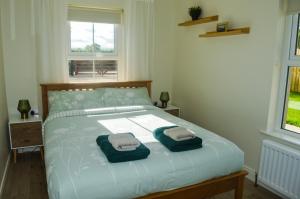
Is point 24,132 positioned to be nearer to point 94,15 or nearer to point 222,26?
point 94,15

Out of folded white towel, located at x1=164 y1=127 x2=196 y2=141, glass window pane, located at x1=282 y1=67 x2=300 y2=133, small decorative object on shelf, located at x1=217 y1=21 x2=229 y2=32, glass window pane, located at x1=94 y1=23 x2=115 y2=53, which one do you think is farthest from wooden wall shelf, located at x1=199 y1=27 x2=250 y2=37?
glass window pane, located at x1=94 y1=23 x2=115 y2=53

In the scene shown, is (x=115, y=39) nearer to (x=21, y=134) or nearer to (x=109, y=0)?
(x=109, y=0)

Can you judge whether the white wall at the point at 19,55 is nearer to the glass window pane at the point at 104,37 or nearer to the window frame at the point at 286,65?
the glass window pane at the point at 104,37

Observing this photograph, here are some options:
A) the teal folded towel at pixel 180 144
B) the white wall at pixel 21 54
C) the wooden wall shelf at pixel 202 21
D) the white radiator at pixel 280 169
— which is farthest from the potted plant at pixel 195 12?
the teal folded towel at pixel 180 144

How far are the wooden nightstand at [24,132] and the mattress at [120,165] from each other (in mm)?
553

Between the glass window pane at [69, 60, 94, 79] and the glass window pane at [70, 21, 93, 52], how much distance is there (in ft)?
0.57

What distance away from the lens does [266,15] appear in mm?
2562

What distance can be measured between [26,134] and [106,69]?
57.3 inches

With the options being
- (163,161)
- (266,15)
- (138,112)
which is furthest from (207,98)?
(163,161)

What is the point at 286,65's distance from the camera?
100 inches

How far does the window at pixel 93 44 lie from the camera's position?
11.5 feet

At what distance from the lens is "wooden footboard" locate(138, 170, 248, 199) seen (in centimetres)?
184

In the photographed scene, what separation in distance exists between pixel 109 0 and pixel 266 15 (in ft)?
6.91

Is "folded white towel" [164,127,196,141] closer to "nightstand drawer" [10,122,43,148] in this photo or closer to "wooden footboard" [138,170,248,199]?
"wooden footboard" [138,170,248,199]
